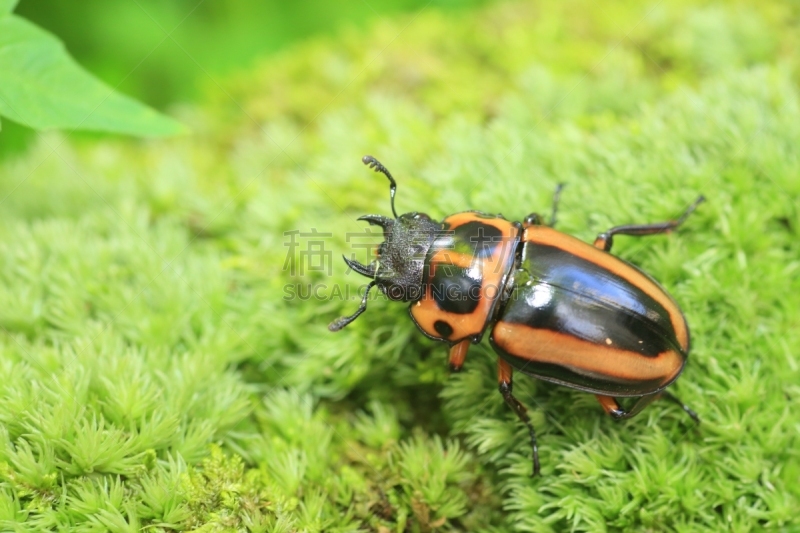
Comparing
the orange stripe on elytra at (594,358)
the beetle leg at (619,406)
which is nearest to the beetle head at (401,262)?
the orange stripe on elytra at (594,358)

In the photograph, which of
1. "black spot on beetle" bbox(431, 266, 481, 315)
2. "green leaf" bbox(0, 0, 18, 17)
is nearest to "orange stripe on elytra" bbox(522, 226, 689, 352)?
"black spot on beetle" bbox(431, 266, 481, 315)

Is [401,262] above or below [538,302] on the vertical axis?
above

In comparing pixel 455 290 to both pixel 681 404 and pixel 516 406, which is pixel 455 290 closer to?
pixel 516 406

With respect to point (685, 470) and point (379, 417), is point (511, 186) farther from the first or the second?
point (685, 470)

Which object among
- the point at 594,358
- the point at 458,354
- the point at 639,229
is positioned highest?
the point at 639,229

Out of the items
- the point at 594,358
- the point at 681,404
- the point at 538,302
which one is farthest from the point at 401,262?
the point at 681,404

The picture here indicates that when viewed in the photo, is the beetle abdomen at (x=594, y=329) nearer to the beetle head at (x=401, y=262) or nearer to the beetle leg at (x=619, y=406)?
the beetle leg at (x=619, y=406)

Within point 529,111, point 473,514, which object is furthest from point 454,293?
point 529,111
